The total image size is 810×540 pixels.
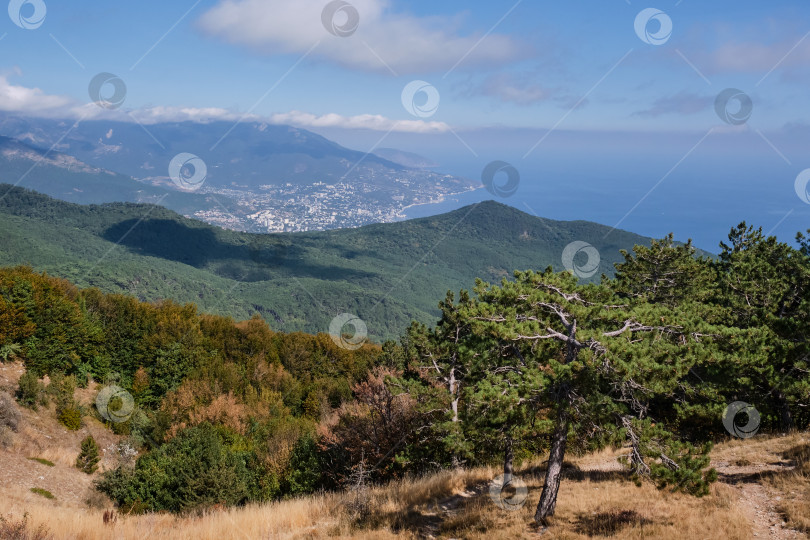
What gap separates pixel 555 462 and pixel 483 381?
2.30 meters

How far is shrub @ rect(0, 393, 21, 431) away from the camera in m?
25.1

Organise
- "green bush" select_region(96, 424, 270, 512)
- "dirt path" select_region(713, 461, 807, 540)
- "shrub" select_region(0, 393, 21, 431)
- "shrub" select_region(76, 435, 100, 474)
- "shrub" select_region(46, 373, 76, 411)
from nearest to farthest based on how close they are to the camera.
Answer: "dirt path" select_region(713, 461, 807, 540), "green bush" select_region(96, 424, 270, 512), "shrub" select_region(0, 393, 21, 431), "shrub" select_region(76, 435, 100, 474), "shrub" select_region(46, 373, 76, 411)

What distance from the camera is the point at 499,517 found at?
10.1 m

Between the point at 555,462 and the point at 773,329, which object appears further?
the point at 773,329

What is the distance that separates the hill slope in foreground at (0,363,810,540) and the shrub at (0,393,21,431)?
698 inches

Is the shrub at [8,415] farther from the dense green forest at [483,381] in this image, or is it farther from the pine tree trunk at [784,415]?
the pine tree trunk at [784,415]

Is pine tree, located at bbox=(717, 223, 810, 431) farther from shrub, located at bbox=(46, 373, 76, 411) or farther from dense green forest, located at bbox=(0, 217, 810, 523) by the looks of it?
shrub, located at bbox=(46, 373, 76, 411)

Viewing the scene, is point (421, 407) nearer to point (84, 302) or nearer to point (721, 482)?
point (721, 482)

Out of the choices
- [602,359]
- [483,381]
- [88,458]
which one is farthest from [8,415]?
[602,359]

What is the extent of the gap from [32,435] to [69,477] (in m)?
5.80

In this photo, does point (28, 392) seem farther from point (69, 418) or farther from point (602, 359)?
point (602, 359)

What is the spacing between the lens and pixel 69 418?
103 ft

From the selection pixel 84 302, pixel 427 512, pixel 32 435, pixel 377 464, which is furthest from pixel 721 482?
pixel 84 302

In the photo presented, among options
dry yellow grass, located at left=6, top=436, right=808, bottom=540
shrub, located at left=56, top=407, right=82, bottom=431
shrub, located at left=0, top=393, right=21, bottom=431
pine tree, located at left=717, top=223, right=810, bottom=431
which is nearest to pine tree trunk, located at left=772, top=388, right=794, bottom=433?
pine tree, located at left=717, top=223, right=810, bottom=431
